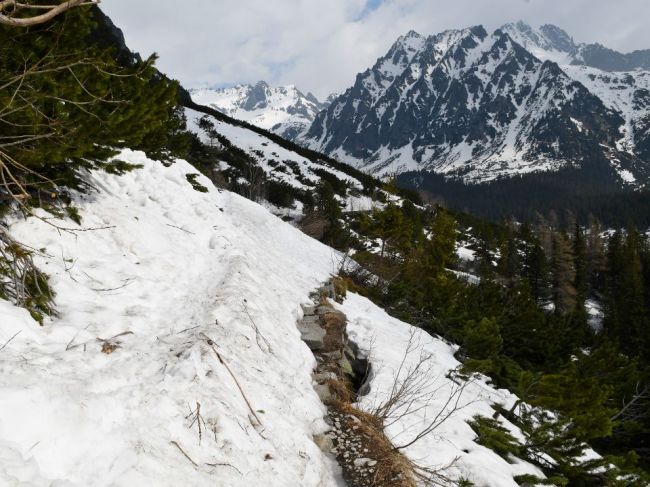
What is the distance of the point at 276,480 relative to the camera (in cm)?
369

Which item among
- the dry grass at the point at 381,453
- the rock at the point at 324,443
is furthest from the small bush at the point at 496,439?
the rock at the point at 324,443

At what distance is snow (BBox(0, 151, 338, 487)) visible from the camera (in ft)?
9.57

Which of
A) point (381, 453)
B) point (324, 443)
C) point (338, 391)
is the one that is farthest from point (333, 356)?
point (381, 453)

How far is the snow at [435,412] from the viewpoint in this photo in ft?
17.3

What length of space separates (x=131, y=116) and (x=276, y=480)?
218 inches

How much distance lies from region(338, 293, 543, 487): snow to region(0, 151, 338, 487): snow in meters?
1.46

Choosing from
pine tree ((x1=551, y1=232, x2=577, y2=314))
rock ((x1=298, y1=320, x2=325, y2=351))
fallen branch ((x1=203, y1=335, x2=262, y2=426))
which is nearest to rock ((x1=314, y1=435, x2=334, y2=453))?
fallen branch ((x1=203, y1=335, x2=262, y2=426))

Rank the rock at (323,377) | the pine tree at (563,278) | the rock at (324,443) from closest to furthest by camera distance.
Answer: the rock at (324,443)
the rock at (323,377)
the pine tree at (563,278)

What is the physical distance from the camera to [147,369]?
13.3ft

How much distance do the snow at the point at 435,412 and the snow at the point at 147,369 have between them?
4.78 feet

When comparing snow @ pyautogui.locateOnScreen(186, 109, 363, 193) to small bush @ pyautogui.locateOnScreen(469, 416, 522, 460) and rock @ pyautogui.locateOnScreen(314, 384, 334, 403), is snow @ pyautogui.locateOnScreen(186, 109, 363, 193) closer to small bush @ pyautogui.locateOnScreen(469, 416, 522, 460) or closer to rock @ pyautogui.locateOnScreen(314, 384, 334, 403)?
small bush @ pyautogui.locateOnScreen(469, 416, 522, 460)

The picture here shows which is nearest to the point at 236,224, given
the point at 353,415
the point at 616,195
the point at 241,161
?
the point at 353,415

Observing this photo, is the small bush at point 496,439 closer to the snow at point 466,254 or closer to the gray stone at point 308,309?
the gray stone at point 308,309

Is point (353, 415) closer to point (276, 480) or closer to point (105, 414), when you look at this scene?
point (276, 480)
